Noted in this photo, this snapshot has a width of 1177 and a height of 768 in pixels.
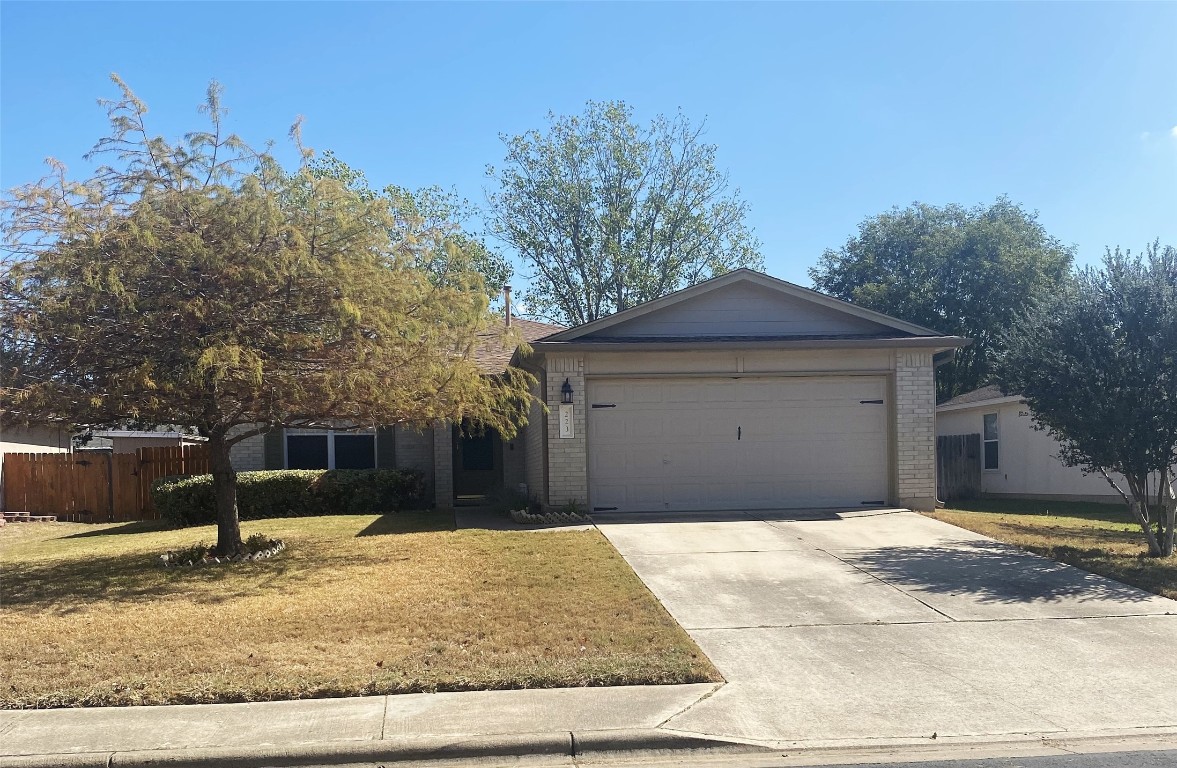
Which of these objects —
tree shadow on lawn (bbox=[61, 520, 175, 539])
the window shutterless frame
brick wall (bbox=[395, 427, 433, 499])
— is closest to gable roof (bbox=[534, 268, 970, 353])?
brick wall (bbox=[395, 427, 433, 499])

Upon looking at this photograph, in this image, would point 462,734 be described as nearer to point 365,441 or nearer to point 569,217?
point 365,441

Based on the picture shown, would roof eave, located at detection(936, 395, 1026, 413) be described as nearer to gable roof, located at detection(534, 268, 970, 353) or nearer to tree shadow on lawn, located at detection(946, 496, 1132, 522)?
tree shadow on lawn, located at detection(946, 496, 1132, 522)

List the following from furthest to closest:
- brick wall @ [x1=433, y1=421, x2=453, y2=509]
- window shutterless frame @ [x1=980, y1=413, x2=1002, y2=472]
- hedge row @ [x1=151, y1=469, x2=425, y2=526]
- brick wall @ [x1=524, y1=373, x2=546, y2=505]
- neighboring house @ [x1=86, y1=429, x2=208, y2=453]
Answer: window shutterless frame @ [x1=980, y1=413, x2=1002, y2=472]
neighboring house @ [x1=86, y1=429, x2=208, y2=453]
brick wall @ [x1=433, y1=421, x2=453, y2=509]
hedge row @ [x1=151, y1=469, x2=425, y2=526]
brick wall @ [x1=524, y1=373, x2=546, y2=505]

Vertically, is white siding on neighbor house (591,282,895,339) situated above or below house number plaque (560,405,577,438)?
above

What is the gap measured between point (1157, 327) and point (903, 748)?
7.80 meters

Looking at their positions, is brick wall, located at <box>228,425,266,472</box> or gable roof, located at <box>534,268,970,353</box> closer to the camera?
gable roof, located at <box>534,268,970,353</box>

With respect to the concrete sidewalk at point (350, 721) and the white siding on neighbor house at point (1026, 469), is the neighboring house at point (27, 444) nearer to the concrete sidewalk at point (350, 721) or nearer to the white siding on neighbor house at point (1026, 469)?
the concrete sidewalk at point (350, 721)

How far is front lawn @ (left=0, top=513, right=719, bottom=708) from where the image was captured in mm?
6812

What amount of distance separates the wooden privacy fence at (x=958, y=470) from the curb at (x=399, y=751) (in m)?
19.9

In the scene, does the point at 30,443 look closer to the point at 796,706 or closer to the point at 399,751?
the point at 399,751

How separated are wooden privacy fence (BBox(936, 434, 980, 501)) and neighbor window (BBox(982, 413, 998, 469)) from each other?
Answer: 45cm

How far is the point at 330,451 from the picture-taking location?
774 inches

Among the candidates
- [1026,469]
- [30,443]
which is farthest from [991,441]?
[30,443]

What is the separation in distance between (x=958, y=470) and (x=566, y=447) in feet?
45.3
